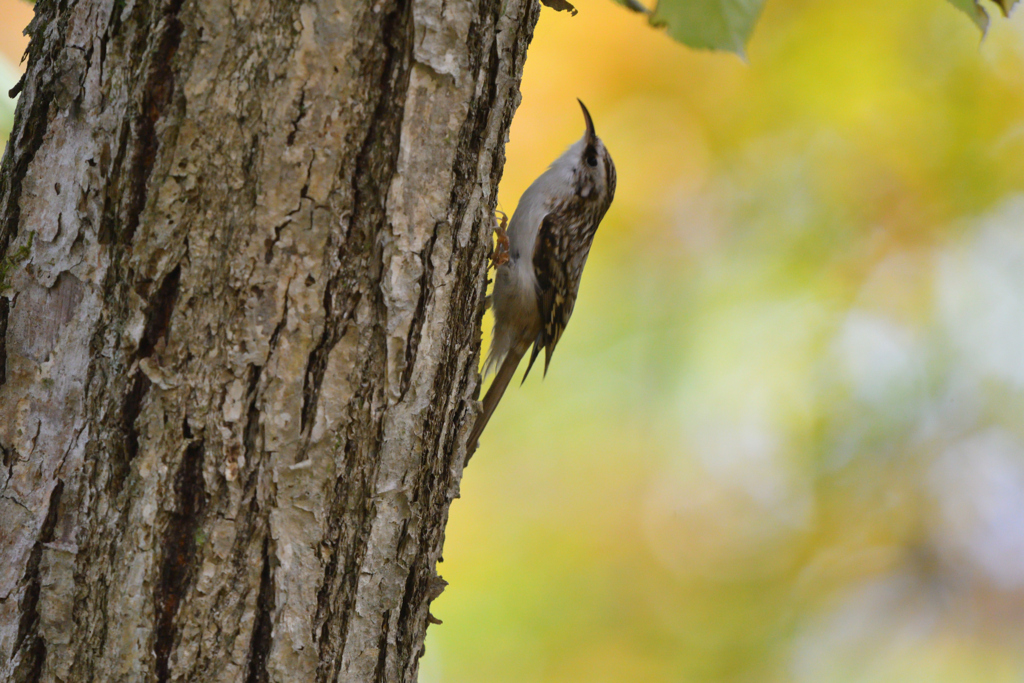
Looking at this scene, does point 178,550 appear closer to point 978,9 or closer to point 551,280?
point 978,9

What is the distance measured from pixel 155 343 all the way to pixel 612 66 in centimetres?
336

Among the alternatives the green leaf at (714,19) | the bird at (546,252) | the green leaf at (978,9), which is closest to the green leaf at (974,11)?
the green leaf at (978,9)

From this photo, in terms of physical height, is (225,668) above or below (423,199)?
below

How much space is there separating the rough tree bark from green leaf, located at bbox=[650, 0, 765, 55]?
0.30 metres

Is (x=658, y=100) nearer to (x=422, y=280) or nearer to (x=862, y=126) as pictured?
(x=862, y=126)

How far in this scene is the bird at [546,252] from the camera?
8.49 feet

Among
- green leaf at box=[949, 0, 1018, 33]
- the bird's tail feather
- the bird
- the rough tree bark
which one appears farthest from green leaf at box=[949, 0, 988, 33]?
the bird

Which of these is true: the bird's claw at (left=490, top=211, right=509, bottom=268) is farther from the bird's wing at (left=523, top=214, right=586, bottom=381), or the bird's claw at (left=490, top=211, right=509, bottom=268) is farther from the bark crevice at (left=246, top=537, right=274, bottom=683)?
the bark crevice at (left=246, top=537, right=274, bottom=683)

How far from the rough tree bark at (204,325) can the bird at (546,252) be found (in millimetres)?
1525

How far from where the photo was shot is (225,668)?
3.03ft

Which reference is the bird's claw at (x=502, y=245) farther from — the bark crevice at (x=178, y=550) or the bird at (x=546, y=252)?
the bark crevice at (x=178, y=550)

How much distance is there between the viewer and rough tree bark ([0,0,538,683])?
90 cm

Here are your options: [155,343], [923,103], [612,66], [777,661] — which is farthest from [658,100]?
[155,343]

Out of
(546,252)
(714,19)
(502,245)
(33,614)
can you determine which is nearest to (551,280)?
(546,252)
